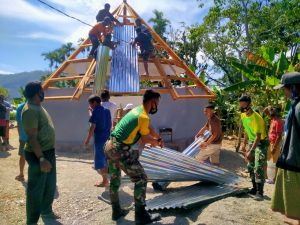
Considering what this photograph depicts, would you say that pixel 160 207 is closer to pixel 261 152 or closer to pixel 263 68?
pixel 261 152

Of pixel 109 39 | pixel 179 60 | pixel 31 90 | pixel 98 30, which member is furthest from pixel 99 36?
pixel 31 90

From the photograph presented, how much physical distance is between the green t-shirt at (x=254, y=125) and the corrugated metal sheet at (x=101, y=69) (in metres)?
4.87

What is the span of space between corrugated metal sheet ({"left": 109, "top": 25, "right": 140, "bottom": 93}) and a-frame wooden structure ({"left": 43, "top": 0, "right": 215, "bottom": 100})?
49cm

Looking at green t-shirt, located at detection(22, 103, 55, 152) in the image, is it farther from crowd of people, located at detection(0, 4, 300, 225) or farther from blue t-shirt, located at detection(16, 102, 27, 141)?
blue t-shirt, located at detection(16, 102, 27, 141)

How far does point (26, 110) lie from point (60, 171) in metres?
3.72

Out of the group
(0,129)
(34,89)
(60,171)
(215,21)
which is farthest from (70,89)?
(215,21)

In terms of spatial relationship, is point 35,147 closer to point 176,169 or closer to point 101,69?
point 176,169

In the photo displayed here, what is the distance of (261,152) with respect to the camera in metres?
5.32

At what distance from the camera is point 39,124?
4254 mm

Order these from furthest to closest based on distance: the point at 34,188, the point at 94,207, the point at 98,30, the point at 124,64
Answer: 1. the point at 98,30
2. the point at 124,64
3. the point at 94,207
4. the point at 34,188

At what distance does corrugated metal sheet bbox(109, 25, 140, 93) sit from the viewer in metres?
9.34

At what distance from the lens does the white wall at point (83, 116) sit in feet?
33.5

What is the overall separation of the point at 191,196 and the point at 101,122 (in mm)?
1985

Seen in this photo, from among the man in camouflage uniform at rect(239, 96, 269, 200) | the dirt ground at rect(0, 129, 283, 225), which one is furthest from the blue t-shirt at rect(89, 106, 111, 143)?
the man in camouflage uniform at rect(239, 96, 269, 200)
